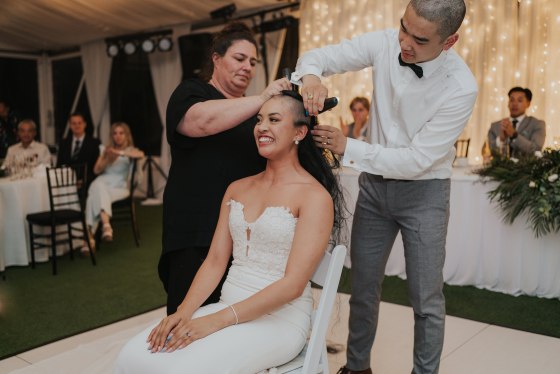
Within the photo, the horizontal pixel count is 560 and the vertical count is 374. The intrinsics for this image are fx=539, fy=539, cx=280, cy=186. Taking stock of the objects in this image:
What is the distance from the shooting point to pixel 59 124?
39.5 ft

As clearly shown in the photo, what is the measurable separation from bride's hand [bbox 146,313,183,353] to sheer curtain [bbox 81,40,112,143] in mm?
9662

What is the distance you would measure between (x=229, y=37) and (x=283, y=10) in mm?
5912

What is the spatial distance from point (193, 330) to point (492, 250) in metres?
3.25

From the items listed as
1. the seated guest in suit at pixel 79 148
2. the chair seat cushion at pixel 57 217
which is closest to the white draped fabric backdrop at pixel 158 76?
the seated guest in suit at pixel 79 148

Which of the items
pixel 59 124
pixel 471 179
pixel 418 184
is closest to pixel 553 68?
pixel 471 179

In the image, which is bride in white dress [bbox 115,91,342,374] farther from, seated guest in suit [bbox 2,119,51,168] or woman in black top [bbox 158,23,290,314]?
seated guest in suit [bbox 2,119,51,168]

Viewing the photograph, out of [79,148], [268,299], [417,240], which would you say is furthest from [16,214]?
[417,240]

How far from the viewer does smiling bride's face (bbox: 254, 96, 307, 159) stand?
202 cm

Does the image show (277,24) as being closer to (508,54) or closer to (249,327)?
(508,54)

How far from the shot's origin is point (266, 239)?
77.7 inches

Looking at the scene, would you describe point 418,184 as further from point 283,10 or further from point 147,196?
point 147,196

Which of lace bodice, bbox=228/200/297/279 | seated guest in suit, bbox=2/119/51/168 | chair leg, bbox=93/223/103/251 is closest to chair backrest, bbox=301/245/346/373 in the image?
lace bodice, bbox=228/200/297/279

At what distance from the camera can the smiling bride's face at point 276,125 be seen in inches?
79.7

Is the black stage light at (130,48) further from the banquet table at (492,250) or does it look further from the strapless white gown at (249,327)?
the strapless white gown at (249,327)
